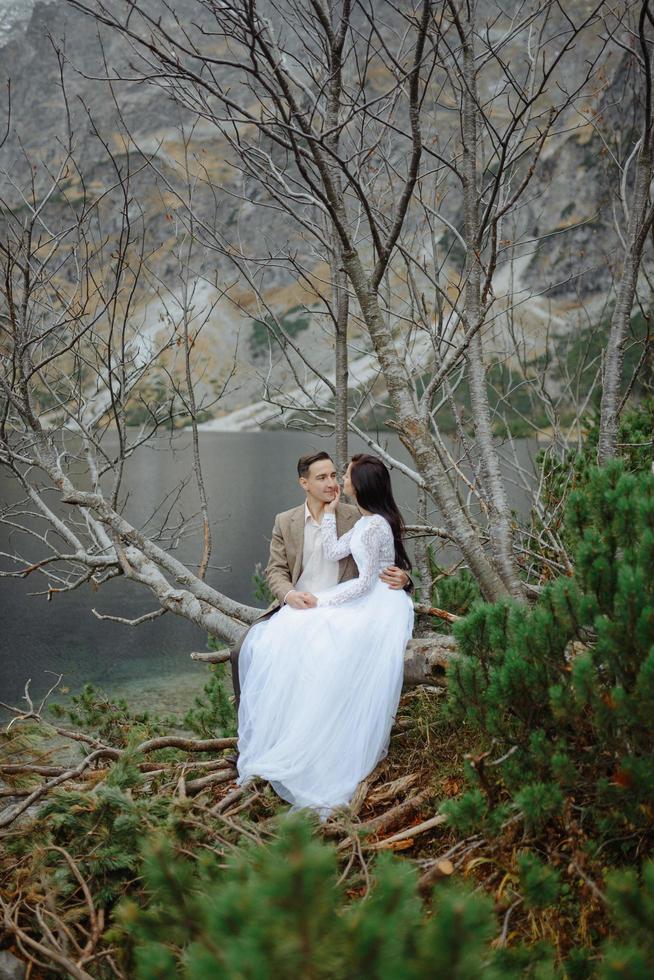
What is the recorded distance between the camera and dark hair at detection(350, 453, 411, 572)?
3744 mm

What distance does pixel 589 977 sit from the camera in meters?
1.58

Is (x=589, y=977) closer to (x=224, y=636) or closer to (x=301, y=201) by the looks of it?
(x=224, y=636)

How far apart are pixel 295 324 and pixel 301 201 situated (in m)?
108

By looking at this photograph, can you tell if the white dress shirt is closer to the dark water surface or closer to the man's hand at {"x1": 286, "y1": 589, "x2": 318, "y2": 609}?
the man's hand at {"x1": 286, "y1": 589, "x2": 318, "y2": 609}

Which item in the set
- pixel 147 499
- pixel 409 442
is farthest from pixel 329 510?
pixel 147 499

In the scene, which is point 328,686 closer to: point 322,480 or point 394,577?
point 394,577

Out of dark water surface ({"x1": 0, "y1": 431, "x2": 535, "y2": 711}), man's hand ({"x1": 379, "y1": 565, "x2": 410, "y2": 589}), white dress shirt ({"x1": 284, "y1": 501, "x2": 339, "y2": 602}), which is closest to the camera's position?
man's hand ({"x1": 379, "y1": 565, "x2": 410, "y2": 589})

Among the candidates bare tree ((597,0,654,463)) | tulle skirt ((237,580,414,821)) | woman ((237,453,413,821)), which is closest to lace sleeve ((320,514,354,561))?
woman ((237,453,413,821))

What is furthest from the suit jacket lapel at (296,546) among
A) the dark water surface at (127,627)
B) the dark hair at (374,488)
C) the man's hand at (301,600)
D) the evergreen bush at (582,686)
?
→ the dark water surface at (127,627)

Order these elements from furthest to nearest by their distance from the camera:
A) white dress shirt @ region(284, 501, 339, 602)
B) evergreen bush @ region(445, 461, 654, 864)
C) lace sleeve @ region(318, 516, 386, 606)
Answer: white dress shirt @ region(284, 501, 339, 602), lace sleeve @ region(318, 516, 386, 606), evergreen bush @ region(445, 461, 654, 864)

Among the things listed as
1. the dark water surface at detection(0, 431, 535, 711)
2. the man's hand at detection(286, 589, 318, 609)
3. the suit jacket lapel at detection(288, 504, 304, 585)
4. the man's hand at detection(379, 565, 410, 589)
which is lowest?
the dark water surface at detection(0, 431, 535, 711)

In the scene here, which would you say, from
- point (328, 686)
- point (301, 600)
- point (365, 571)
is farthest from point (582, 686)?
point (301, 600)

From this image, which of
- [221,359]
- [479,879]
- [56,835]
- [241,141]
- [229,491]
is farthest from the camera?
[221,359]

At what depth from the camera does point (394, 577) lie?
3688mm
